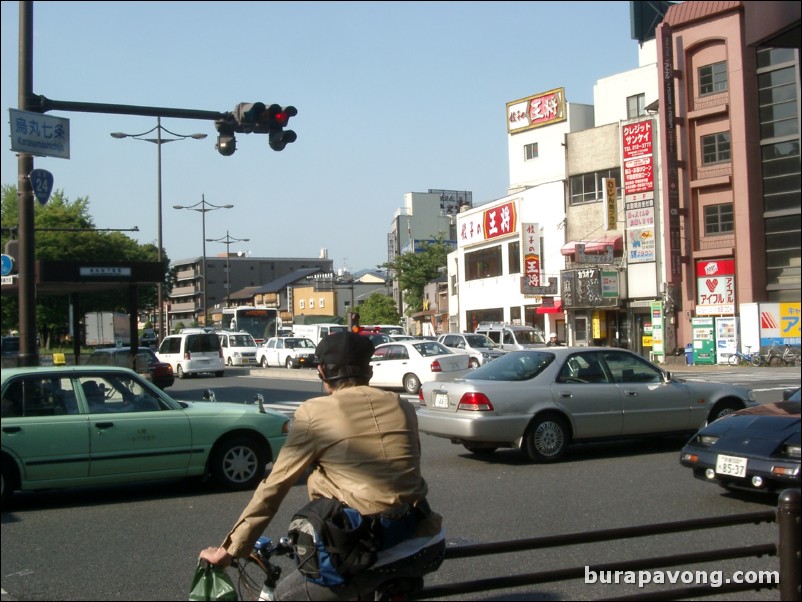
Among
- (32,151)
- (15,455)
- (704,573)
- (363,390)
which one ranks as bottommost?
(704,573)

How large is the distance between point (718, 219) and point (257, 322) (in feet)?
→ 87.3

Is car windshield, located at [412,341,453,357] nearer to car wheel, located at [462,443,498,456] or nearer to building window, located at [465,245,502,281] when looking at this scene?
car wheel, located at [462,443,498,456]

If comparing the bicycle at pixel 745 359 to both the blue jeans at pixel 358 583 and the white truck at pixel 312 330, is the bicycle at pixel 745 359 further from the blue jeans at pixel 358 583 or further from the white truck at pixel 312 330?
the blue jeans at pixel 358 583

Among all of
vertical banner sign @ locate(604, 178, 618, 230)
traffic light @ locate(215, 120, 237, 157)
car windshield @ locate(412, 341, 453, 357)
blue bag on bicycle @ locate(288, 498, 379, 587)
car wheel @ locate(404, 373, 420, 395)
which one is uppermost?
vertical banner sign @ locate(604, 178, 618, 230)

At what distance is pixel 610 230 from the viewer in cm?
4631

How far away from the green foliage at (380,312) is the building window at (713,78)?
3815cm

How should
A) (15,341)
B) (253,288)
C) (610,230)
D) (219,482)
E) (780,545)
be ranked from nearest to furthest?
1. (780,545)
2. (219,482)
3. (15,341)
4. (610,230)
5. (253,288)

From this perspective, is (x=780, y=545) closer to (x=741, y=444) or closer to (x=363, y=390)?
(x=363, y=390)

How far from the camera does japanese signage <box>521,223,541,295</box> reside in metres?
48.9

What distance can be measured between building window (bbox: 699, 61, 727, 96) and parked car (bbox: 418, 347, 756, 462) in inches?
1275

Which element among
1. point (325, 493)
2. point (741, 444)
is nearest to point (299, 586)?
point (325, 493)

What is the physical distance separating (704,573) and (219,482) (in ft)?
17.9

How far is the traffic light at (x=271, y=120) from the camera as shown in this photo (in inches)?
490

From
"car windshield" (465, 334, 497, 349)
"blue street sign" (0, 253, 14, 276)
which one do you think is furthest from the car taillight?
"car windshield" (465, 334, 497, 349)
